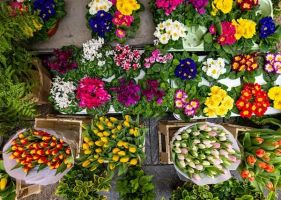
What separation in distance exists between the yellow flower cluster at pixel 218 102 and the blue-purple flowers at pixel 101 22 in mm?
987

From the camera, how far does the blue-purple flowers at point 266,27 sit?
250 centimetres

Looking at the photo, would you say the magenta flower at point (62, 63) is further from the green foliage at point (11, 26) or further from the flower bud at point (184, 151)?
the flower bud at point (184, 151)

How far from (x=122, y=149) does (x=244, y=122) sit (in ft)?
4.37

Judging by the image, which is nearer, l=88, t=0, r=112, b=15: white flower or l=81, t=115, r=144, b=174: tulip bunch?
l=81, t=115, r=144, b=174: tulip bunch

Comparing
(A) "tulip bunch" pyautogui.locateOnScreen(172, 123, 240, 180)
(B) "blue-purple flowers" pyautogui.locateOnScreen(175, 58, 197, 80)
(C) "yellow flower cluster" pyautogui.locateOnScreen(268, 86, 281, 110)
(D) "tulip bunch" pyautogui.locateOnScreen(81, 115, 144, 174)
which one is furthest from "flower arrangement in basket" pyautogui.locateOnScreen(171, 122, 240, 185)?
(C) "yellow flower cluster" pyautogui.locateOnScreen(268, 86, 281, 110)

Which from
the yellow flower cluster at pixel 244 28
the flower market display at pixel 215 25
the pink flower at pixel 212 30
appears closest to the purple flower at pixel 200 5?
the flower market display at pixel 215 25

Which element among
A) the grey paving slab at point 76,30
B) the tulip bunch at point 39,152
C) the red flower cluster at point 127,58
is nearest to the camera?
the tulip bunch at point 39,152

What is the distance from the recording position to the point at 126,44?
105 inches

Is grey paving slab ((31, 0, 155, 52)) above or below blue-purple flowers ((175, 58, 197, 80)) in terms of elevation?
above

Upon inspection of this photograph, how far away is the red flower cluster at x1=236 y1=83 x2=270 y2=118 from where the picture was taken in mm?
2477

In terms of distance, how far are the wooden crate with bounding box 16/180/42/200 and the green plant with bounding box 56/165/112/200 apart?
242 mm

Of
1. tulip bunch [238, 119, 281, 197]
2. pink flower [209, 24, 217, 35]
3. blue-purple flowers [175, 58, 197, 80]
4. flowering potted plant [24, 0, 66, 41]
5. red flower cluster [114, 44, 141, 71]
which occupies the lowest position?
tulip bunch [238, 119, 281, 197]

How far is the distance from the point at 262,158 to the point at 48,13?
6.63 ft

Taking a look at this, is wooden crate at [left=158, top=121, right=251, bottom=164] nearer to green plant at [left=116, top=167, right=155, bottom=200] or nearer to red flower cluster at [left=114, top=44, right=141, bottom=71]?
green plant at [left=116, top=167, right=155, bottom=200]
